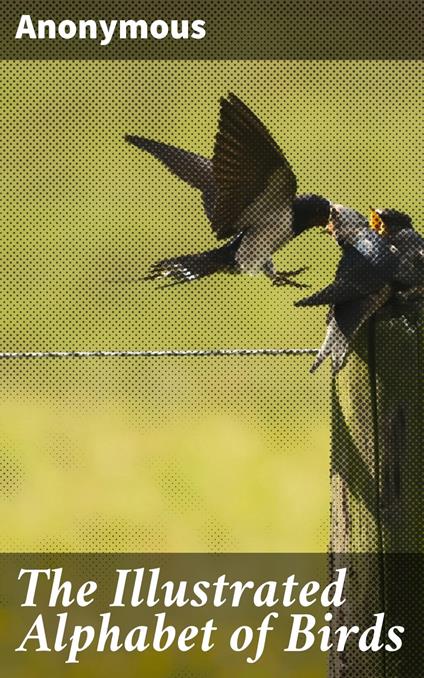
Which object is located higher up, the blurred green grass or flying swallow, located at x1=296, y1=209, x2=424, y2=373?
flying swallow, located at x1=296, y1=209, x2=424, y2=373

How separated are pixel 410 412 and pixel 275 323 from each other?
3.64 metres

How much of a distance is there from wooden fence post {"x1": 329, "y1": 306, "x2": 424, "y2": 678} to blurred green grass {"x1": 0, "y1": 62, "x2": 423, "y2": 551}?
3.43 feet

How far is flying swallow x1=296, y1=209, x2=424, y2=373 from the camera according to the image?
180cm

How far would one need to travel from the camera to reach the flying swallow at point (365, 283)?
1800 millimetres

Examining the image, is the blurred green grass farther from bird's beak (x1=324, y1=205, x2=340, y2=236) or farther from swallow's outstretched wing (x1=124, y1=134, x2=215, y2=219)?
bird's beak (x1=324, y1=205, x2=340, y2=236)

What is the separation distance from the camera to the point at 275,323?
215 inches

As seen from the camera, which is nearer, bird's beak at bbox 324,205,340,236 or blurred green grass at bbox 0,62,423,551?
bird's beak at bbox 324,205,340,236

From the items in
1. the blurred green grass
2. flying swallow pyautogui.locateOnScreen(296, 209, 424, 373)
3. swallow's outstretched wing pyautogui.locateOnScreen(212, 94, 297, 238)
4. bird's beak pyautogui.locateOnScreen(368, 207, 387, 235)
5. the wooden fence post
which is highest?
swallow's outstretched wing pyautogui.locateOnScreen(212, 94, 297, 238)

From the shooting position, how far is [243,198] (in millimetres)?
2127

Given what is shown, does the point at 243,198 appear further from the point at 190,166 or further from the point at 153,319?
the point at 153,319

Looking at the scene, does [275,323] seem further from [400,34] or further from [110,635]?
[400,34]

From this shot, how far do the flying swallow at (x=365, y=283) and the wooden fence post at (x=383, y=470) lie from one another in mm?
24

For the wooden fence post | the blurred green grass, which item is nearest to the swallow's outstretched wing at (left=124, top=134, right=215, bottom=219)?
the wooden fence post

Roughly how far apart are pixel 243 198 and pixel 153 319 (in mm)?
3301
